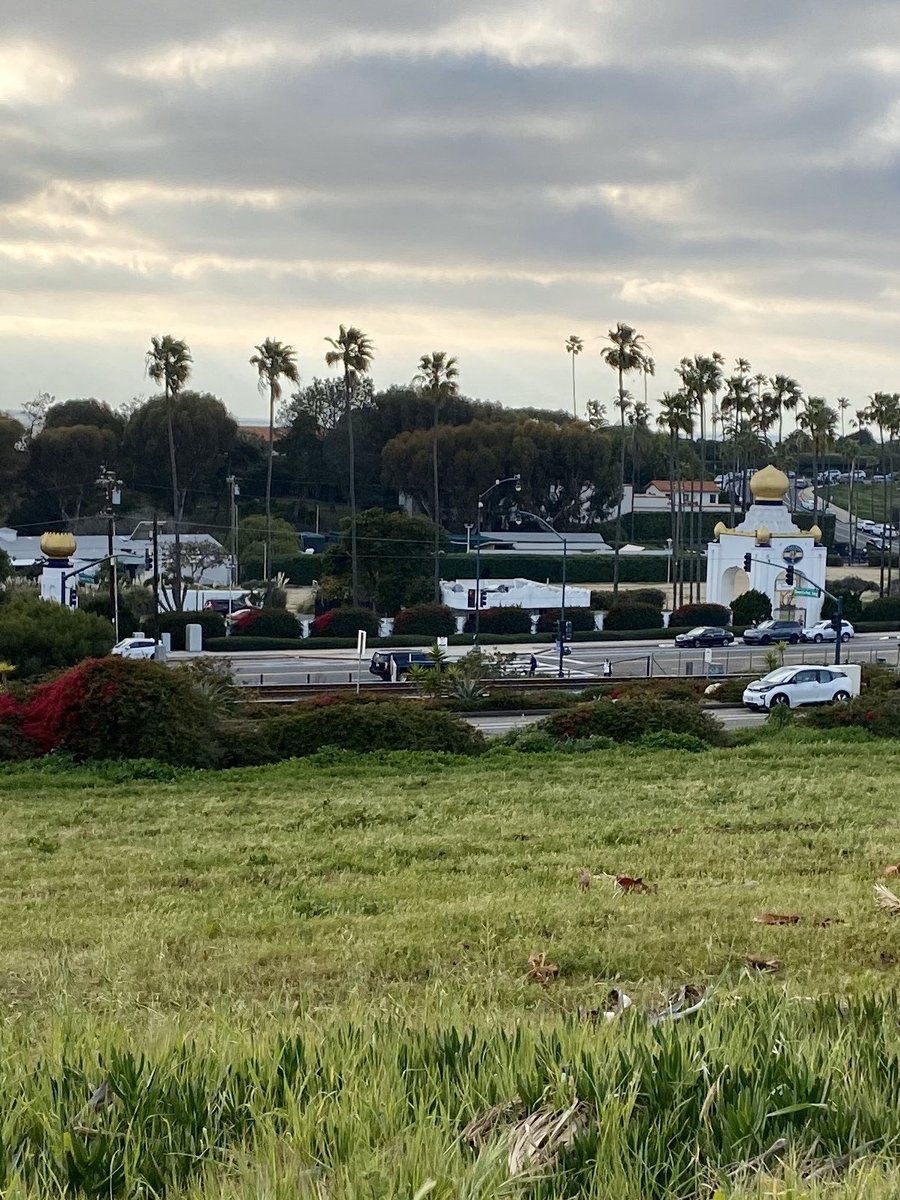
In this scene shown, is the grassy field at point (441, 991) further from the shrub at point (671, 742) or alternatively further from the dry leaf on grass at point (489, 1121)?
the shrub at point (671, 742)

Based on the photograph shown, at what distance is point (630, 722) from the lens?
2405cm

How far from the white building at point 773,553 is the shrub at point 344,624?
19038 millimetres

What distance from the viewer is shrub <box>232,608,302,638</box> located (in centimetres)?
6284

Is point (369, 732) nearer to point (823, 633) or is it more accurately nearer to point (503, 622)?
point (823, 633)

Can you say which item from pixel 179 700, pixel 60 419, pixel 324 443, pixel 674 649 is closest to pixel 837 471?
pixel 324 443

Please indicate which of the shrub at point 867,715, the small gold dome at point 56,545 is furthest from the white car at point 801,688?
the small gold dome at point 56,545

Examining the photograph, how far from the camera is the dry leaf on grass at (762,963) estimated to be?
7.21m

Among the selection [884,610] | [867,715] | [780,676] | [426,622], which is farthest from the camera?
[884,610]

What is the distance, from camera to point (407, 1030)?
16.2 feet

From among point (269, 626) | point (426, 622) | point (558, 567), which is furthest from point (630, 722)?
point (558, 567)

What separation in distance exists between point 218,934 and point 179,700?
44.7ft

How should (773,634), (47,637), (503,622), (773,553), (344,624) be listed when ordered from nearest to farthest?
(47,637)
(773,634)
(344,624)
(503,622)
(773,553)

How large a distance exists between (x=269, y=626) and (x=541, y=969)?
56.4 m

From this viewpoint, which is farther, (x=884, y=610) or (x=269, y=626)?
(x=884, y=610)
